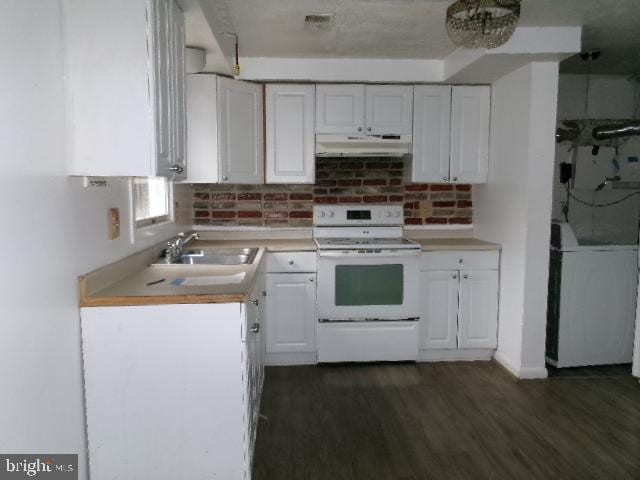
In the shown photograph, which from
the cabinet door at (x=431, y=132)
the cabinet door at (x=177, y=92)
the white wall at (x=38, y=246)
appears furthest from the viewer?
the cabinet door at (x=431, y=132)

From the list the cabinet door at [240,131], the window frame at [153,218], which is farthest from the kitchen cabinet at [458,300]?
the window frame at [153,218]

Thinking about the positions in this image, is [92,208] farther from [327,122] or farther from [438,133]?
[438,133]

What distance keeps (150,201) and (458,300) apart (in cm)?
224

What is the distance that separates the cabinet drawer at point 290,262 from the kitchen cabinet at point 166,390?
4.83ft

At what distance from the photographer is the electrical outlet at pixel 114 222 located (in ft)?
6.51

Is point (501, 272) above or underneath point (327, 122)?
underneath

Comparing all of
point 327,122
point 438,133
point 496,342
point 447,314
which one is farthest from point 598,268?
point 327,122

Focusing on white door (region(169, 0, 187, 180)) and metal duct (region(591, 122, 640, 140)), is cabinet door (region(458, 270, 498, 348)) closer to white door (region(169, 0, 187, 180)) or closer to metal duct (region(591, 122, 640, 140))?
metal duct (region(591, 122, 640, 140))

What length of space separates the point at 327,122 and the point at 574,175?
83.1 inches

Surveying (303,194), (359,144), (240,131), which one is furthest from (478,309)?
(240,131)

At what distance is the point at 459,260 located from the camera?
3.37m

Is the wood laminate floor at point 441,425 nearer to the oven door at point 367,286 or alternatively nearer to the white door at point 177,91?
the oven door at point 367,286

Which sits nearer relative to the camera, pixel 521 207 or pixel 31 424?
pixel 31 424

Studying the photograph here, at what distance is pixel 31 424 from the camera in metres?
1.35
